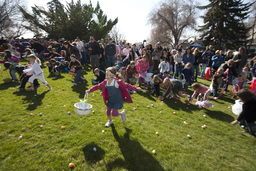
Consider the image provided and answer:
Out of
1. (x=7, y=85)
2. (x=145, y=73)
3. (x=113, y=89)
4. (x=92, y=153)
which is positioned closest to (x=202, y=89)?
(x=145, y=73)

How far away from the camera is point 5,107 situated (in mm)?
4848

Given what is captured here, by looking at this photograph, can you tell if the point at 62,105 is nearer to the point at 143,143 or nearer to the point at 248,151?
the point at 143,143

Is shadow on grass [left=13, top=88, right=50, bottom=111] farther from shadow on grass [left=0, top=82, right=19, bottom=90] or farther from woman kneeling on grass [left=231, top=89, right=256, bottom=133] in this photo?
woman kneeling on grass [left=231, top=89, right=256, bottom=133]

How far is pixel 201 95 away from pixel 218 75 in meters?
1.48

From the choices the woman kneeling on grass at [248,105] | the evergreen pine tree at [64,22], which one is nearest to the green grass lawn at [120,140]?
the woman kneeling on grass at [248,105]

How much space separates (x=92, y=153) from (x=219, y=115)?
16.6 feet

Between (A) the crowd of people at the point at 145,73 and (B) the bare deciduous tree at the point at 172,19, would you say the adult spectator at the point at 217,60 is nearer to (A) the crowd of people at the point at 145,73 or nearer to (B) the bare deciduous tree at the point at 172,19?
(A) the crowd of people at the point at 145,73

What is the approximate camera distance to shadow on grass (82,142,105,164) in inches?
118

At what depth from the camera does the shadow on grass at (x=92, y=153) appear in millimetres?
2996

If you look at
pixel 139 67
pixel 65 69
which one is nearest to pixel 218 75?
pixel 139 67

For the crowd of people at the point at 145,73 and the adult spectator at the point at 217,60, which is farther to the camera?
the adult spectator at the point at 217,60

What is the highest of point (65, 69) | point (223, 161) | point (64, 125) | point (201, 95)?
point (65, 69)

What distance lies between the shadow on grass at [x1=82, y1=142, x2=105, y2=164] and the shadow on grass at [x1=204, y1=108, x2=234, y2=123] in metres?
4.49

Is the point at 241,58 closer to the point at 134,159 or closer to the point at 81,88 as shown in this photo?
the point at 134,159
